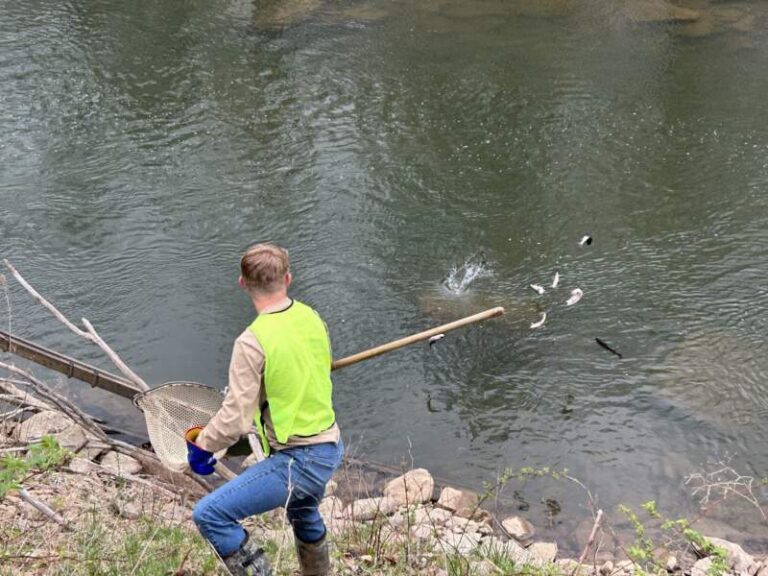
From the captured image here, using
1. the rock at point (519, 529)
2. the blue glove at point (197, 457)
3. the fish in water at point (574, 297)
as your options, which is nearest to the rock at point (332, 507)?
the rock at point (519, 529)

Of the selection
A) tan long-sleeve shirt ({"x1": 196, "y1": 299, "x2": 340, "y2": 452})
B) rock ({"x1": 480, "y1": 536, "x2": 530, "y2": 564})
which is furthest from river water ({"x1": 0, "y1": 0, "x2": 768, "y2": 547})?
tan long-sleeve shirt ({"x1": 196, "y1": 299, "x2": 340, "y2": 452})

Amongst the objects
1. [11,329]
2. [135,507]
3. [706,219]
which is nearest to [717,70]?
[706,219]

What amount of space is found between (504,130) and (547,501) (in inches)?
276

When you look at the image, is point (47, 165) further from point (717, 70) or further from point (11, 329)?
point (717, 70)

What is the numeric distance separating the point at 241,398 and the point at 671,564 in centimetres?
322

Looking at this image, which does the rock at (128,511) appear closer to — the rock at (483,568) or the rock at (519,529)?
the rock at (483,568)

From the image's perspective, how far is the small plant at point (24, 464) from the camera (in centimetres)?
379

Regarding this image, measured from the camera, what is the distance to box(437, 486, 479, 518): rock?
6.23 meters

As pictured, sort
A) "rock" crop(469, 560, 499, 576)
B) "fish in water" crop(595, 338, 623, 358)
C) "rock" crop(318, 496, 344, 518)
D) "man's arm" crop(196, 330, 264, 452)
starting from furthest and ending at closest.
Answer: "fish in water" crop(595, 338, 623, 358) → "rock" crop(318, 496, 344, 518) → "rock" crop(469, 560, 499, 576) → "man's arm" crop(196, 330, 264, 452)

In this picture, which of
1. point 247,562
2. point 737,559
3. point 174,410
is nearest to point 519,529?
point 737,559

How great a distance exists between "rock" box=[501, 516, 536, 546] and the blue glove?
2.97m

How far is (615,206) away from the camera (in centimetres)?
1038

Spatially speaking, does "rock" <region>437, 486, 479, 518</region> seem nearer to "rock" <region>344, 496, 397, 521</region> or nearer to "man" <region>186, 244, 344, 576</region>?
"rock" <region>344, 496, 397, 521</region>

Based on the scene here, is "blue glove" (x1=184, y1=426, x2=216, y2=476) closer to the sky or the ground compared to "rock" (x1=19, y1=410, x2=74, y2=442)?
closer to the sky
